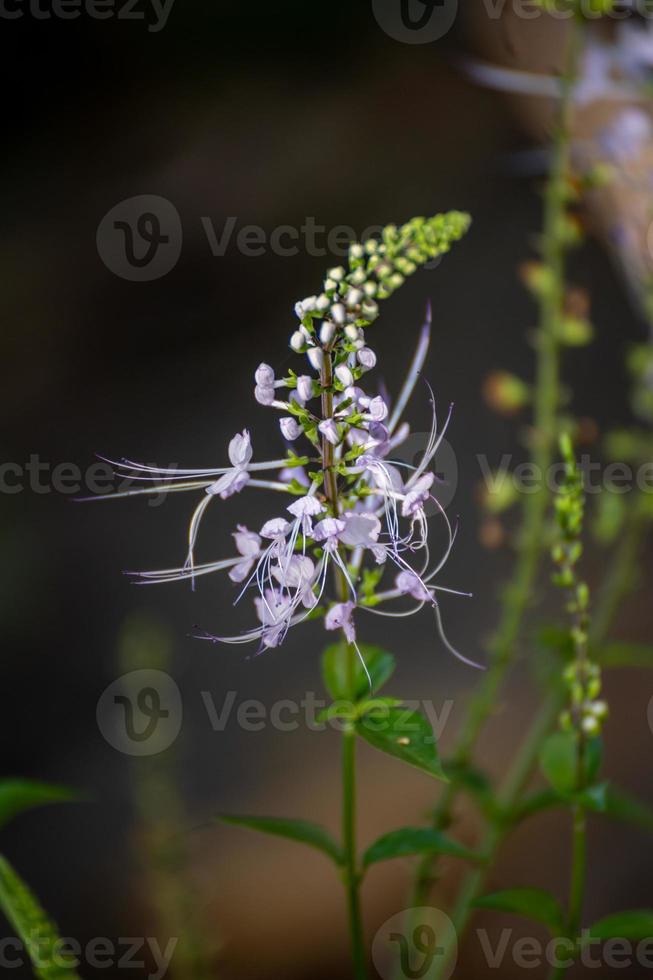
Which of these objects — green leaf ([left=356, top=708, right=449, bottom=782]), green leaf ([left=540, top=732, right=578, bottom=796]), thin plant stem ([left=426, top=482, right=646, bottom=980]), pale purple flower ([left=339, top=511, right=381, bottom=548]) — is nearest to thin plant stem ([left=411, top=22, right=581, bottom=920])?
thin plant stem ([left=426, top=482, right=646, bottom=980])

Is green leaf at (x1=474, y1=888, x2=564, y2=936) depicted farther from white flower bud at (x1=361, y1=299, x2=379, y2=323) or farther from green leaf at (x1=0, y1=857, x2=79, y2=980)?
white flower bud at (x1=361, y1=299, x2=379, y2=323)

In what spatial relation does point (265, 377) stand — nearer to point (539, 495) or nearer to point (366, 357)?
point (366, 357)

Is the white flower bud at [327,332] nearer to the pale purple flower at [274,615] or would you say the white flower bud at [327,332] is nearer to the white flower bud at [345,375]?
the white flower bud at [345,375]

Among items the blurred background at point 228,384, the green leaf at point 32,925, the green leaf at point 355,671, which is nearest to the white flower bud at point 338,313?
the green leaf at point 355,671

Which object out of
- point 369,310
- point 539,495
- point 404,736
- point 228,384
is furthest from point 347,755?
point 228,384

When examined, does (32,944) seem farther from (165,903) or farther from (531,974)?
(531,974)

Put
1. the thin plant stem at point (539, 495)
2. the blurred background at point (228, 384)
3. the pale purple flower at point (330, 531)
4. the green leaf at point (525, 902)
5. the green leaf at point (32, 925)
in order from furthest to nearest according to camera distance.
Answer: the blurred background at point (228, 384) < the thin plant stem at point (539, 495) < the green leaf at point (525, 902) < the green leaf at point (32, 925) < the pale purple flower at point (330, 531)
